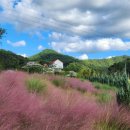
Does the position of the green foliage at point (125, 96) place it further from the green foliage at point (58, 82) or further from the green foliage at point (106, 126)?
the green foliage at point (58, 82)

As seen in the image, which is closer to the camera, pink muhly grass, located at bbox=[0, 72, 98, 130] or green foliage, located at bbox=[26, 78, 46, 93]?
pink muhly grass, located at bbox=[0, 72, 98, 130]

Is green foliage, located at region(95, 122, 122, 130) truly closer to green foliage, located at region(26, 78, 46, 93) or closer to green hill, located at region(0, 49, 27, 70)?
green foliage, located at region(26, 78, 46, 93)

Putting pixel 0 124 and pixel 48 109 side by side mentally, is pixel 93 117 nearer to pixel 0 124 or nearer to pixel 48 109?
pixel 48 109

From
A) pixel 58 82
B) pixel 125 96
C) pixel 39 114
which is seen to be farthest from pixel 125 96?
pixel 58 82

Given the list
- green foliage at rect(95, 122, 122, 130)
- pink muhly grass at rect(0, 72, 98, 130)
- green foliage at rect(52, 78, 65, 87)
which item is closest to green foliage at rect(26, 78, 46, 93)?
green foliage at rect(95, 122, 122, 130)

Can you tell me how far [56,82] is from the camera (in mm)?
19844

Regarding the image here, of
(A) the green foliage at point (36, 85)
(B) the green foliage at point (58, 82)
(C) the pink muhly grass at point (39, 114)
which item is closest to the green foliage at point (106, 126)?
(C) the pink muhly grass at point (39, 114)

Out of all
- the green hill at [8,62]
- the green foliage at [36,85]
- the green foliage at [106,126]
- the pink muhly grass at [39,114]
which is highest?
the green hill at [8,62]

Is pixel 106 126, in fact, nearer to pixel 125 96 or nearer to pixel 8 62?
pixel 125 96

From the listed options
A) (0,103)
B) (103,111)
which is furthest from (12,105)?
(103,111)

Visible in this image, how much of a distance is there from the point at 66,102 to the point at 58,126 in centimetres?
157

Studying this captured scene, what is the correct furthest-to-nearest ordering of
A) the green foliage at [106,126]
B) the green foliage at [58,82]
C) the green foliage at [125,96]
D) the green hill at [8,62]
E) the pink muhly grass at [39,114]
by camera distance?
the green hill at [8,62] → the green foliage at [58,82] → the green foliage at [125,96] → the green foliage at [106,126] → the pink muhly grass at [39,114]

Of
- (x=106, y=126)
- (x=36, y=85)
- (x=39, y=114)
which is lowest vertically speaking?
(x=106, y=126)

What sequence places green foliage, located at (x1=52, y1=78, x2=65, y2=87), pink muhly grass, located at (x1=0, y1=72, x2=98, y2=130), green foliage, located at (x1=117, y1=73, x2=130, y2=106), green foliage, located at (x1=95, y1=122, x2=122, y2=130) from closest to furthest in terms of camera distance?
Result: pink muhly grass, located at (x1=0, y1=72, x2=98, y2=130)
green foliage, located at (x1=95, y1=122, x2=122, y2=130)
green foliage, located at (x1=117, y1=73, x2=130, y2=106)
green foliage, located at (x1=52, y1=78, x2=65, y2=87)
